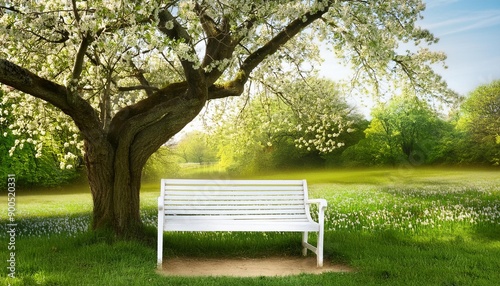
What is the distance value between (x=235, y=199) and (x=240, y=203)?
110mm

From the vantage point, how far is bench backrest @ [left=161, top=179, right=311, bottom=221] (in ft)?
27.9

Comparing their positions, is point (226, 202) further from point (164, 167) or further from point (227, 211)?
point (164, 167)

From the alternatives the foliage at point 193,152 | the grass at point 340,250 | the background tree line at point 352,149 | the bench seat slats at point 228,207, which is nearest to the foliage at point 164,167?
the background tree line at point 352,149

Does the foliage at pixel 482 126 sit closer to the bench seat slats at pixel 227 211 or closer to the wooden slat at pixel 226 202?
the wooden slat at pixel 226 202

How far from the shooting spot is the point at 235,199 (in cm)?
878

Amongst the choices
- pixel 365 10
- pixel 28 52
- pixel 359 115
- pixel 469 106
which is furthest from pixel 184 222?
pixel 469 106

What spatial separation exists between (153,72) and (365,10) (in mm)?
6046

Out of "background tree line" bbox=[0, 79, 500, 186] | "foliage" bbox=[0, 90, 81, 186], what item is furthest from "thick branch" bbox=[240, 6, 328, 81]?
"foliage" bbox=[0, 90, 81, 186]

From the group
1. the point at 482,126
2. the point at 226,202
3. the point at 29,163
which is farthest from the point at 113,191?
the point at 482,126

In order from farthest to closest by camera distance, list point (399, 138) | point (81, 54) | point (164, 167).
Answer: point (399, 138), point (164, 167), point (81, 54)

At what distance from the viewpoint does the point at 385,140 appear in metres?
33.2

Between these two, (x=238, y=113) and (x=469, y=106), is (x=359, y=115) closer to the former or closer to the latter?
(x=469, y=106)

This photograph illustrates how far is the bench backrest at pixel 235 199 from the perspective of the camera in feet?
27.9

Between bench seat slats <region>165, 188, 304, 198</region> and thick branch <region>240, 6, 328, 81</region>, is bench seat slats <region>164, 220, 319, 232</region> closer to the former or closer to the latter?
bench seat slats <region>165, 188, 304, 198</region>
